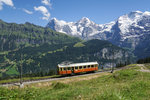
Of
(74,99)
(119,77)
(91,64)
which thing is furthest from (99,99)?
(91,64)

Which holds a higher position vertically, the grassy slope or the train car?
the grassy slope

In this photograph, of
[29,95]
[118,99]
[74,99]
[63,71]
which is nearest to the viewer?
[118,99]

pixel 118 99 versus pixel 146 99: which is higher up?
pixel 118 99

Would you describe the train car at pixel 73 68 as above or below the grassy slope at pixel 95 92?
below

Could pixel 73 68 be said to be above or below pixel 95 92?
below

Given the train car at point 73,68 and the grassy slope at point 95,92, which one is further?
the train car at point 73,68

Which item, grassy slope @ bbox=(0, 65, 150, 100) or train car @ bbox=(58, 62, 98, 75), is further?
train car @ bbox=(58, 62, 98, 75)

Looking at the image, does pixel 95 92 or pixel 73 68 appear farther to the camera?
pixel 73 68

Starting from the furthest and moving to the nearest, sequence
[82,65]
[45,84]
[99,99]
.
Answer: [82,65]
[45,84]
[99,99]

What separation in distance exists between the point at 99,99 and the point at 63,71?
4114 cm

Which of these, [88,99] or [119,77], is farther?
[119,77]

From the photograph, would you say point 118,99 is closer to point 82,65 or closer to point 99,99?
point 99,99

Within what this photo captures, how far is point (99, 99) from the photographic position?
6777 mm

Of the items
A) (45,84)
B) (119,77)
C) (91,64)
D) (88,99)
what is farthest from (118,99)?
(91,64)
